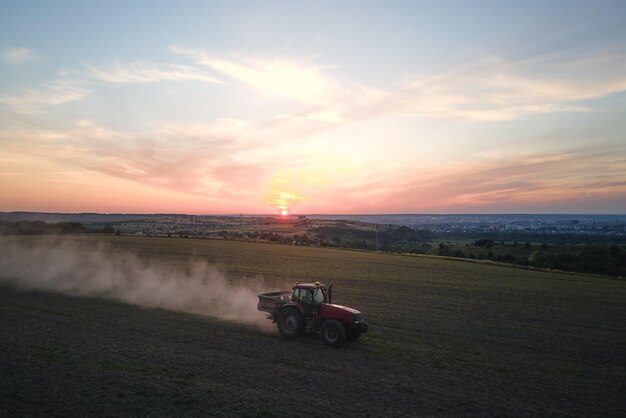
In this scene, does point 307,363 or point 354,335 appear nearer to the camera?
point 307,363

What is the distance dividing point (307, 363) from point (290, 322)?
10.8 ft

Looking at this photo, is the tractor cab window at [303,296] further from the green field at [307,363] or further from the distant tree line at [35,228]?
the distant tree line at [35,228]

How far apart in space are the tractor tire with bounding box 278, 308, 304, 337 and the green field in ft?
1.61

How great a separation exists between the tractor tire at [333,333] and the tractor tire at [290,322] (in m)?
1.04

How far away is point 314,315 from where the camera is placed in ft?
56.6

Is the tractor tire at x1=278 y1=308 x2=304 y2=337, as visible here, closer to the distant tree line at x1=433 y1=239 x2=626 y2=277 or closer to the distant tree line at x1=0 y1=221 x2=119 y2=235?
the distant tree line at x1=433 y1=239 x2=626 y2=277

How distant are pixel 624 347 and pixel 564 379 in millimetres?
7124

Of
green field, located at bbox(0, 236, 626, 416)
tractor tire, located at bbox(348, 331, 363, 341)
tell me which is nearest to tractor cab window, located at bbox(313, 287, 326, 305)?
green field, located at bbox(0, 236, 626, 416)

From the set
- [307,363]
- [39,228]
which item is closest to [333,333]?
[307,363]

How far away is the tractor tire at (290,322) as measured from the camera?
17.1 metres

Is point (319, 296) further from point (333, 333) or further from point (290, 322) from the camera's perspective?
point (333, 333)

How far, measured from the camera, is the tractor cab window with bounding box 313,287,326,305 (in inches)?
687

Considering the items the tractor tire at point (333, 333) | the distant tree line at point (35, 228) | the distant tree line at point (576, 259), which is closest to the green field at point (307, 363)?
the tractor tire at point (333, 333)

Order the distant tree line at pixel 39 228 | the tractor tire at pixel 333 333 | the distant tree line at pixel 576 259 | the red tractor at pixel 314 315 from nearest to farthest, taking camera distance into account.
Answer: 1. the tractor tire at pixel 333 333
2. the red tractor at pixel 314 315
3. the distant tree line at pixel 576 259
4. the distant tree line at pixel 39 228
